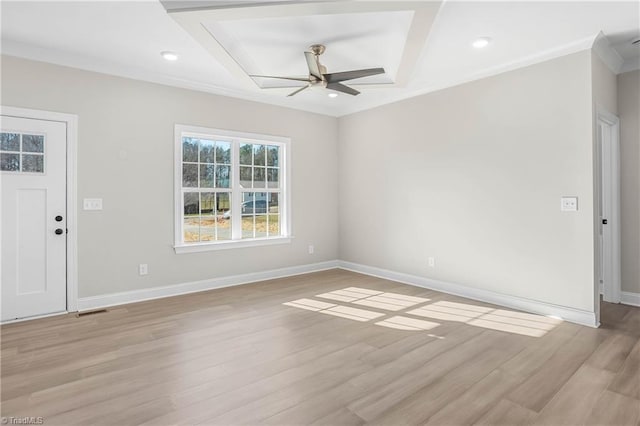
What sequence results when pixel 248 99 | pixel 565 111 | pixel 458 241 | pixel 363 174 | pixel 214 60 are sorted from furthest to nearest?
pixel 363 174 < pixel 248 99 < pixel 458 241 < pixel 214 60 < pixel 565 111

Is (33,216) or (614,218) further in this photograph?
(614,218)

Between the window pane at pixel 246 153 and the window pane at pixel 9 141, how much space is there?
99.7 inches

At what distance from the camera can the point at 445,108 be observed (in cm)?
448

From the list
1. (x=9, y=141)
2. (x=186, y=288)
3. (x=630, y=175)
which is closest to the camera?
(x=9, y=141)

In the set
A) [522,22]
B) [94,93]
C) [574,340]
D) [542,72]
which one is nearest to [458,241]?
[574,340]

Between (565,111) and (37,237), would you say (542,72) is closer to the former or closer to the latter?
(565,111)

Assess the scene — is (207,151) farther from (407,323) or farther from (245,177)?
(407,323)

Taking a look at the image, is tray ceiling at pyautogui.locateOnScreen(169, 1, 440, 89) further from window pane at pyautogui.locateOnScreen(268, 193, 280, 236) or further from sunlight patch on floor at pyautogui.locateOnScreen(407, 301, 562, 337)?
sunlight patch on floor at pyautogui.locateOnScreen(407, 301, 562, 337)

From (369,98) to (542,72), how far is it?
2366mm

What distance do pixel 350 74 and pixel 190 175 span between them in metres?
2.62

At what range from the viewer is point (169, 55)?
364 cm

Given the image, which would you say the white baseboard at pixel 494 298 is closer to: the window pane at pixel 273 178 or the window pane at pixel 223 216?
the window pane at pixel 273 178
